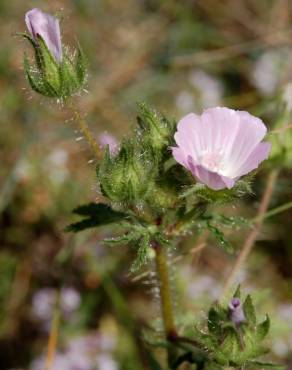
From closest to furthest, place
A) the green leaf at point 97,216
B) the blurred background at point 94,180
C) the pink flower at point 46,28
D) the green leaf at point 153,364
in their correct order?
the pink flower at point 46,28 < the green leaf at point 97,216 < the green leaf at point 153,364 < the blurred background at point 94,180

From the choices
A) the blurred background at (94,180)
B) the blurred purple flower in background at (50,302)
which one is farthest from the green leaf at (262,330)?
the blurred purple flower in background at (50,302)

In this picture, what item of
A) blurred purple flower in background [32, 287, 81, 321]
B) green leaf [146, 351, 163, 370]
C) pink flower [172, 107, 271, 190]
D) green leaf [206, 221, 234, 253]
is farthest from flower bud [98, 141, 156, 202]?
blurred purple flower in background [32, 287, 81, 321]

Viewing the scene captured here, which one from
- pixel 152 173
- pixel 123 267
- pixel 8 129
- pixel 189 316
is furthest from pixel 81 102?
pixel 152 173

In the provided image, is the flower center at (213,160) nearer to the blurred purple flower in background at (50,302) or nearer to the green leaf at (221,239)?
the green leaf at (221,239)

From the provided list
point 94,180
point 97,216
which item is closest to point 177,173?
point 97,216

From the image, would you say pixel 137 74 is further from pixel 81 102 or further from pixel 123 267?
pixel 123 267

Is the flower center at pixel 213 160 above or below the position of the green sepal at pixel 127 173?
above

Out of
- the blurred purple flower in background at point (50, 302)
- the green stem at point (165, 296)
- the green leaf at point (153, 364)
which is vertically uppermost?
the blurred purple flower in background at point (50, 302)

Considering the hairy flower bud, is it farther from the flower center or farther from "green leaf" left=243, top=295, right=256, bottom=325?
"green leaf" left=243, top=295, right=256, bottom=325
